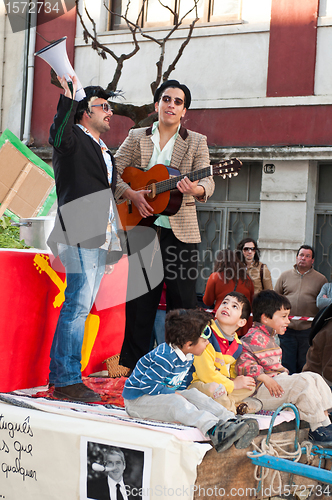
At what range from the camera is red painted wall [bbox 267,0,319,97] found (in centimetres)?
906

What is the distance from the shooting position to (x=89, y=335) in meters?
4.38

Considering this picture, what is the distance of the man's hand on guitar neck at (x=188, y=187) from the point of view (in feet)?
12.5

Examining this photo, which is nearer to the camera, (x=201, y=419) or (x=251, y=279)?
(x=201, y=419)

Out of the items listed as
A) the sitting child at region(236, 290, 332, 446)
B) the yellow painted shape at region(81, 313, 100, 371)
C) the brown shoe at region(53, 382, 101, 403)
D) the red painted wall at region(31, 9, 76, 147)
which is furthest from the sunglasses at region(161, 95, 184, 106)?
the red painted wall at region(31, 9, 76, 147)

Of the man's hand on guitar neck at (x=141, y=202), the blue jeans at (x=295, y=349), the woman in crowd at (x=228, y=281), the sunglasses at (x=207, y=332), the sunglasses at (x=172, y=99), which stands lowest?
the blue jeans at (x=295, y=349)

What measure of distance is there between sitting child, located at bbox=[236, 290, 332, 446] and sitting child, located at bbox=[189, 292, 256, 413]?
0.29 feet

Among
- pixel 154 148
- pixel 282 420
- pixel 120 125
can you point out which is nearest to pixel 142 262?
pixel 154 148

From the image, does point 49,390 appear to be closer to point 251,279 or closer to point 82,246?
point 82,246

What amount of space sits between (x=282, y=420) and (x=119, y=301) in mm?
1909

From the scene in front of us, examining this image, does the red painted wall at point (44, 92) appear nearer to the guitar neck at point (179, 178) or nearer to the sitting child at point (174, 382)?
the guitar neck at point (179, 178)

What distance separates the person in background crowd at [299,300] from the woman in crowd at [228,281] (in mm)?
624

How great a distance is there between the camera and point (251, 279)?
19.9 ft

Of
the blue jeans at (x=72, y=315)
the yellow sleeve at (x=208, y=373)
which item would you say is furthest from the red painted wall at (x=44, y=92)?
the yellow sleeve at (x=208, y=373)

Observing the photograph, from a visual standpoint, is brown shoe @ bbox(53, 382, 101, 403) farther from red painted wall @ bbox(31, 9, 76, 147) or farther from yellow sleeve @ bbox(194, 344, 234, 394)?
red painted wall @ bbox(31, 9, 76, 147)
